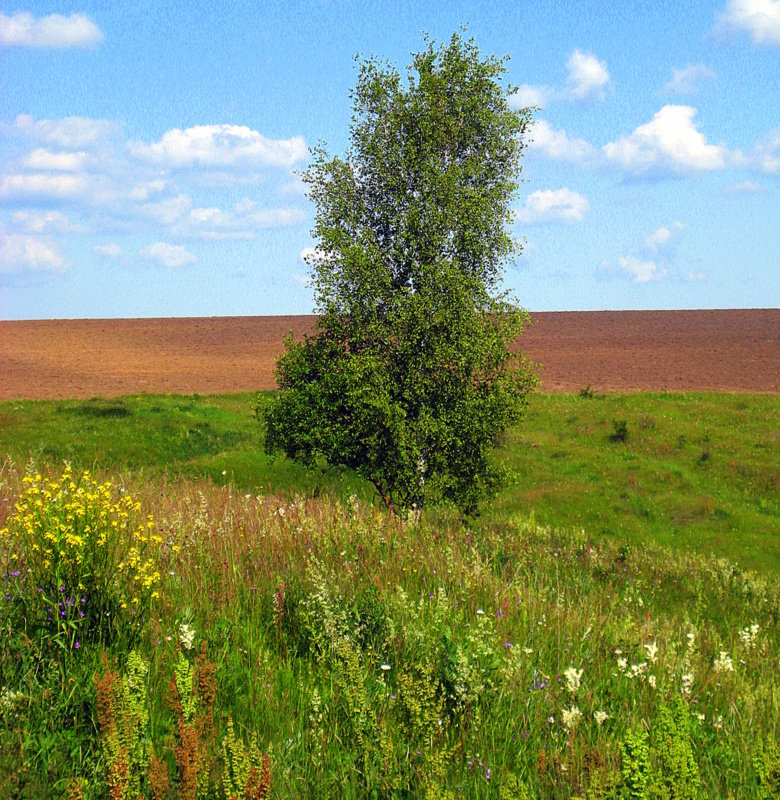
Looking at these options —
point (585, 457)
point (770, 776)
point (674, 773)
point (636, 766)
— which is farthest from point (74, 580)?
point (585, 457)

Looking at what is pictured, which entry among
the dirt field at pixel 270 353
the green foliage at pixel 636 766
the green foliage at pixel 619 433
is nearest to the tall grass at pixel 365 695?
the green foliage at pixel 636 766

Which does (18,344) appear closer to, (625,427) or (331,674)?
(625,427)

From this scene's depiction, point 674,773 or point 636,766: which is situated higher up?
point 636,766

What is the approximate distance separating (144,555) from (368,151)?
659 inches

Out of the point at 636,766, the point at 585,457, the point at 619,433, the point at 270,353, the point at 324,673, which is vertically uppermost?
the point at 270,353

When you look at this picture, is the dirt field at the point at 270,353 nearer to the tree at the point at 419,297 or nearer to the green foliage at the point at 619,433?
the green foliage at the point at 619,433

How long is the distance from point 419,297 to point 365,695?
1599cm

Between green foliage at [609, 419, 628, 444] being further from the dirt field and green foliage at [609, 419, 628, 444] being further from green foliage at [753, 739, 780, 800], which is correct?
green foliage at [753, 739, 780, 800]

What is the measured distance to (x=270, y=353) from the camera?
86.4m

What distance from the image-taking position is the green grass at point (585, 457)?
28531 mm

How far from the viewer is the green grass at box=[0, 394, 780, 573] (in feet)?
93.6

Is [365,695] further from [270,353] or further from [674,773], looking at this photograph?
→ [270,353]

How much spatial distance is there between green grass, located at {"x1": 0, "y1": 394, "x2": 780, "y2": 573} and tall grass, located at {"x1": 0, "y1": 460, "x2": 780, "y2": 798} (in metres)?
16.7

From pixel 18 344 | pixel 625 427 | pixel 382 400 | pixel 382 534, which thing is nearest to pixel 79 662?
pixel 382 534
